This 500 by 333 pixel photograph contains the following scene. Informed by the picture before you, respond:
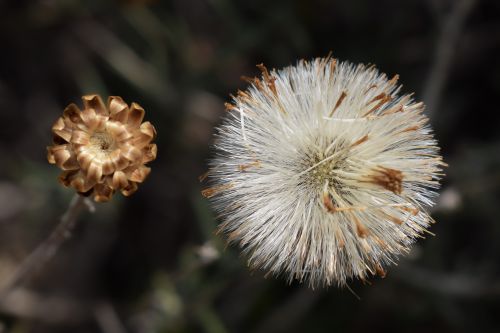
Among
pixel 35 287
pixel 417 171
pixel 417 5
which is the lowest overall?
pixel 35 287

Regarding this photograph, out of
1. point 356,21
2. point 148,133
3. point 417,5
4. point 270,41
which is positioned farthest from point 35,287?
point 417,5

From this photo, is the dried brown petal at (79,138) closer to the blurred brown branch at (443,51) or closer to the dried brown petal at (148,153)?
the dried brown petal at (148,153)

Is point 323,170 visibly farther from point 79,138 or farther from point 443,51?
point 443,51

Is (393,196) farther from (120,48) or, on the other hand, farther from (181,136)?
(120,48)

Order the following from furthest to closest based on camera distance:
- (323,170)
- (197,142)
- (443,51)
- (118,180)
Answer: (197,142), (443,51), (323,170), (118,180)

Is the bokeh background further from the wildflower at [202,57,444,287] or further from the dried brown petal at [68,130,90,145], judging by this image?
the dried brown petal at [68,130,90,145]

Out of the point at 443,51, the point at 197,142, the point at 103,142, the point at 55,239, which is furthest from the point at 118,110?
the point at 197,142

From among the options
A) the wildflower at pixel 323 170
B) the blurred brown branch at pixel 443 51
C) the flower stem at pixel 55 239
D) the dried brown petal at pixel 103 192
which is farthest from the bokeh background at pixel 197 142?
the dried brown petal at pixel 103 192
